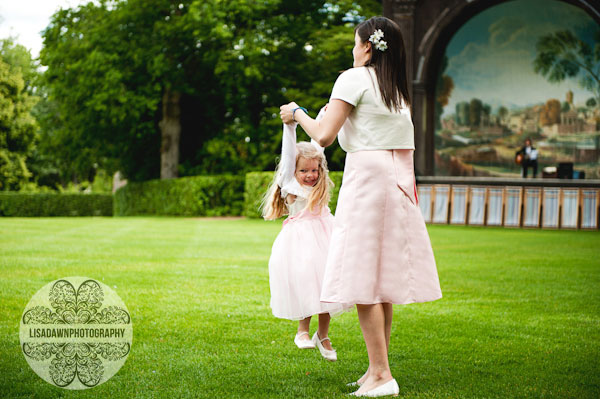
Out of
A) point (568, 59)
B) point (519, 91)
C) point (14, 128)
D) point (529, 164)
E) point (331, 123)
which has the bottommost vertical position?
point (529, 164)

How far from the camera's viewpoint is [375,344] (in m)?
4.00

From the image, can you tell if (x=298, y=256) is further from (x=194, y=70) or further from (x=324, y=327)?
(x=194, y=70)

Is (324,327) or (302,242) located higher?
(302,242)

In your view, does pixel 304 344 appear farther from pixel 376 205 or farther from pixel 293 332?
pixel 376 205

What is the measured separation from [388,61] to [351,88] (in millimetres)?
265

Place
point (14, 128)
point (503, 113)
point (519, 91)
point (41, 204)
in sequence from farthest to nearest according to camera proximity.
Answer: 1. point (14, 128)
2. point (41, 204)
3. point (503, 113)
4. point (519, 91)

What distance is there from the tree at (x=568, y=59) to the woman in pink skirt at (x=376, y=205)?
78.0ft

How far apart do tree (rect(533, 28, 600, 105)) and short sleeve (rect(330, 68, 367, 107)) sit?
23.9 meters

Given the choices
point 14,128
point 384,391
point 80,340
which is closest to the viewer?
point 384,391

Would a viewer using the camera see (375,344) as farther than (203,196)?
No

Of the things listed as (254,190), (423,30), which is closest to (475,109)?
(423,30)

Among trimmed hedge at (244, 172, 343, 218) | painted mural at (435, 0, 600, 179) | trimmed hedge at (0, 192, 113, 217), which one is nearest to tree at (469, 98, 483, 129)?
painted mural at (435, 0, 600, 179)

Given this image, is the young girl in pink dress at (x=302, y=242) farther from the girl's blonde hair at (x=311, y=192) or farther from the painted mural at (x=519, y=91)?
the painted mural at (x=519, y=91)

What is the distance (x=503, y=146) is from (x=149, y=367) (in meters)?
23.8
